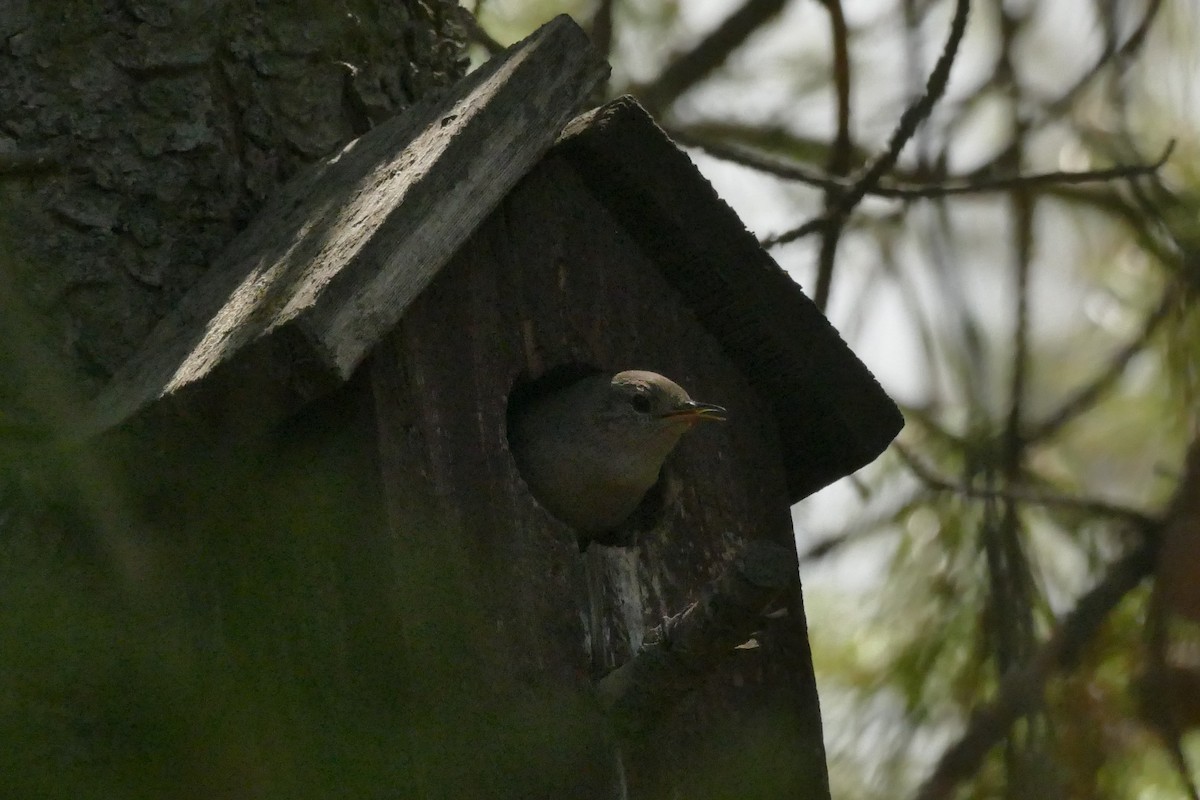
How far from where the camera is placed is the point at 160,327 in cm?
249

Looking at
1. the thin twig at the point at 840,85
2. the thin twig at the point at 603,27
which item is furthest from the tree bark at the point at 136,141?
the thin twig at the point at 840,85

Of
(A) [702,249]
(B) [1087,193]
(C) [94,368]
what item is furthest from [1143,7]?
(C) [94,368]

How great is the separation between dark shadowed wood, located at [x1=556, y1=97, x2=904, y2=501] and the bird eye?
31cm

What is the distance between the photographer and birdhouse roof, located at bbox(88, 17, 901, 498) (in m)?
2.07

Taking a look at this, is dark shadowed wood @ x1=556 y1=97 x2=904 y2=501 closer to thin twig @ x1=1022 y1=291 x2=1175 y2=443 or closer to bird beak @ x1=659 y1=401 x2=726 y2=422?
bird beak @ x1=659 y1=401 x2=726 y2=422

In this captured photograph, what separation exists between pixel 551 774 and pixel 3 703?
33.7 inches

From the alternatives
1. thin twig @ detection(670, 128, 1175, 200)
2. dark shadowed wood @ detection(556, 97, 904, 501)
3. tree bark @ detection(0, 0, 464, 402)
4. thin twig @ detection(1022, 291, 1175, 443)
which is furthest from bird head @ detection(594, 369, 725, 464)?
thin twig @ detection(1022, 291, 1175, 443)

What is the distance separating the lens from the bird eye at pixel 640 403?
2564mm

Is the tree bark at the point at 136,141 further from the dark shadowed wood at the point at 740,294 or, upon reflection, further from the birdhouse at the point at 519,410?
the dark shadowed wood at the point at 740,294

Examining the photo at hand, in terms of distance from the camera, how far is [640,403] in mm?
2582

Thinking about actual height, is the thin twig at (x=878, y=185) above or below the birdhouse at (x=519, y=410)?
above

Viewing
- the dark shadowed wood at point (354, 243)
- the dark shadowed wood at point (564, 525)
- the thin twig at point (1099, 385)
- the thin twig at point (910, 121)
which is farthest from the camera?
the thin twig at point (1099, 385)

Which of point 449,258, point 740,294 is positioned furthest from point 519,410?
point 449,258

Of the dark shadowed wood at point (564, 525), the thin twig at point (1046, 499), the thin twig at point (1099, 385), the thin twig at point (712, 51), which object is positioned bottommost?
the dark shadowed wood at point (564, 525)
